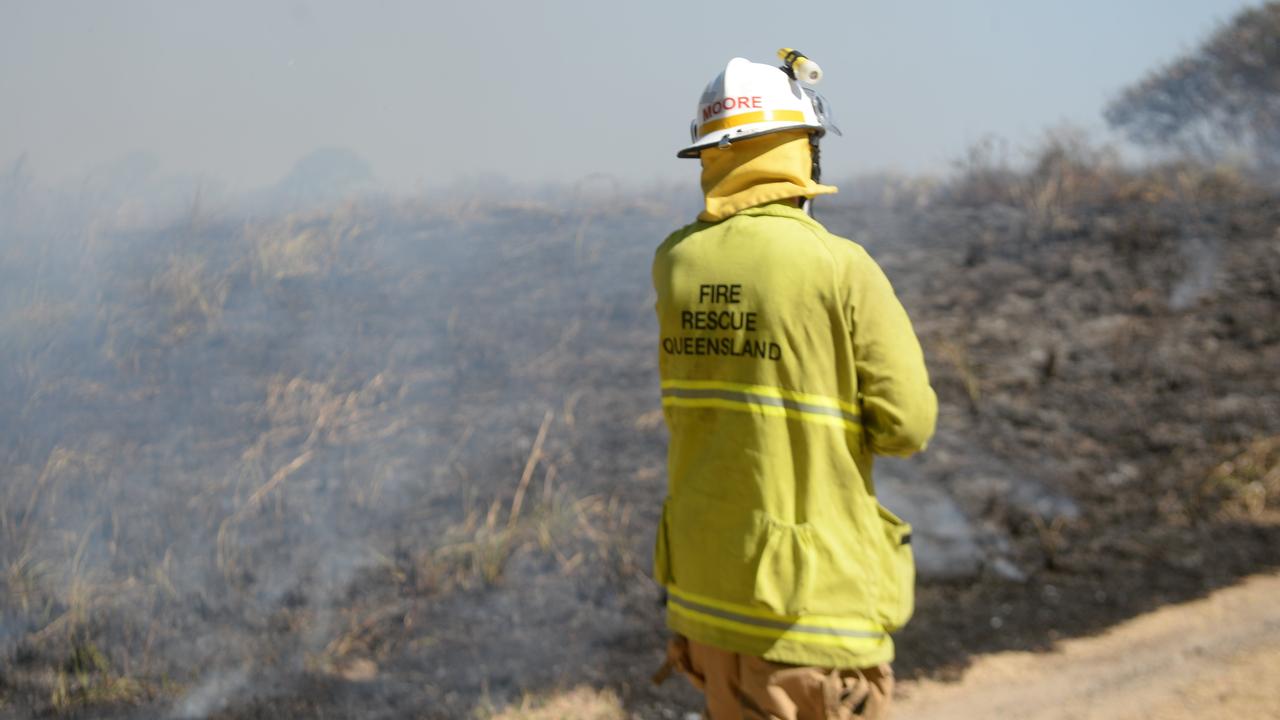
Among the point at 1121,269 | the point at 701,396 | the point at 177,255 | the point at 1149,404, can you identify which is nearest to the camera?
the point at 701,396

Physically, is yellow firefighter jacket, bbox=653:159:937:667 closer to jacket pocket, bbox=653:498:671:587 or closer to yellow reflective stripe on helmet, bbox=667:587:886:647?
yellow reflective stripe on helmet, bbox=667:587:886:647

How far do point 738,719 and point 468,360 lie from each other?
4.13 m

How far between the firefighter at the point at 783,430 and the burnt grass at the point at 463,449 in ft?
6.37

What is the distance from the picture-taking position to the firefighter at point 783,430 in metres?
2.04

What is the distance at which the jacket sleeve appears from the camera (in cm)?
204

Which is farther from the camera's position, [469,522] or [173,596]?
[469,522]

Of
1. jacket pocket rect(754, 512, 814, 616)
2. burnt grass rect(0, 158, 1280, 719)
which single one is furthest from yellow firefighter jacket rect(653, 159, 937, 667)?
burnt grass rect(0, 158, 1280, 719)

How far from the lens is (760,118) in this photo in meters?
2.18

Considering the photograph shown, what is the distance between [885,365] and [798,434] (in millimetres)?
208

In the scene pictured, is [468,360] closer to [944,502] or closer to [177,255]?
[177,255]

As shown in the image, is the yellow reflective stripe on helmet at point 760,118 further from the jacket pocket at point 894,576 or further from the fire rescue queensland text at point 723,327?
the jacket pocket at point 894,576

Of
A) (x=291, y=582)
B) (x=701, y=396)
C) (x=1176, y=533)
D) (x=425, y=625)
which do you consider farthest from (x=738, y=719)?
(x=1176, y=533)

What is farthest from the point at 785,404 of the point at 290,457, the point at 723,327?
the point at 290,457

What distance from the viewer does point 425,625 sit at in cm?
432
